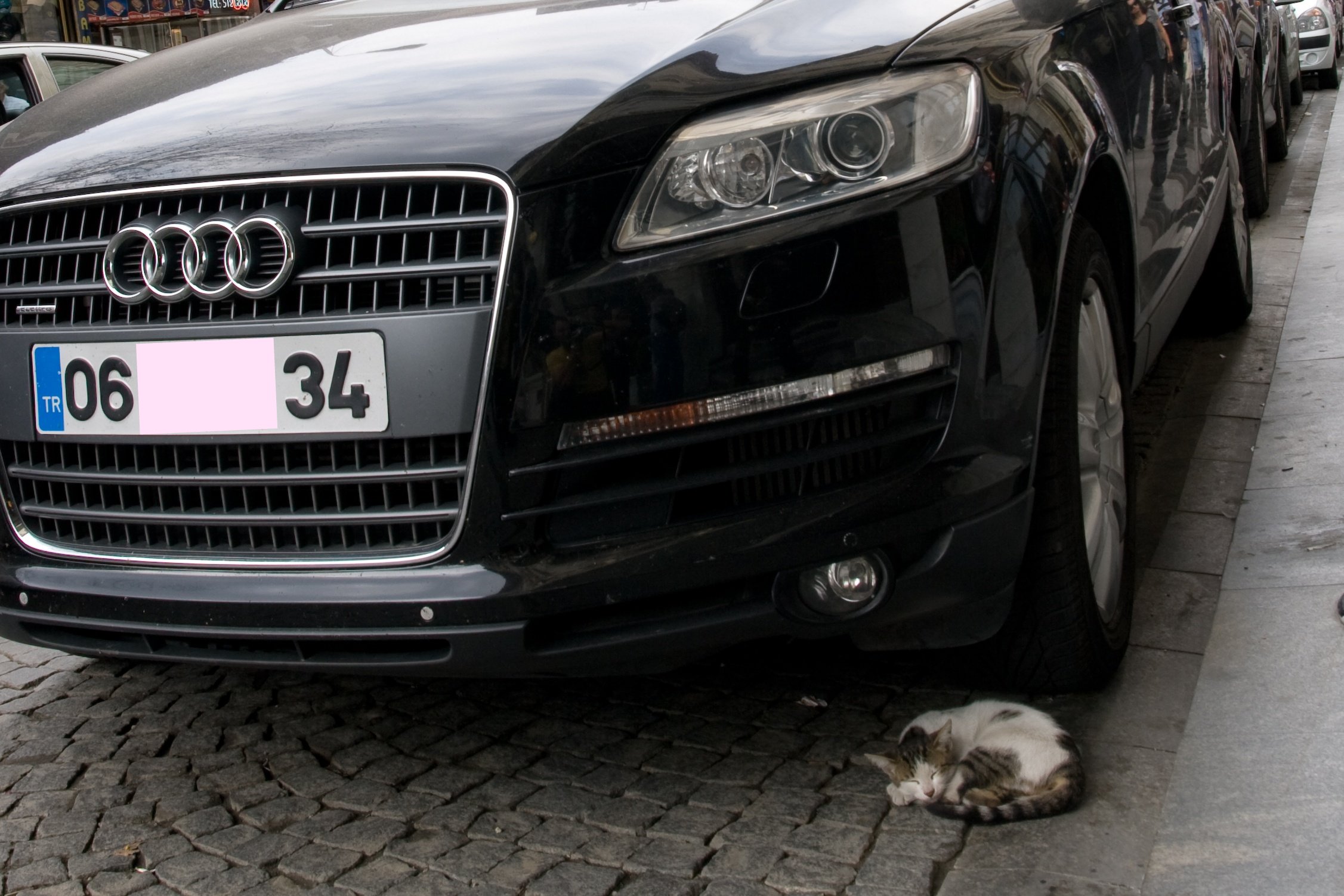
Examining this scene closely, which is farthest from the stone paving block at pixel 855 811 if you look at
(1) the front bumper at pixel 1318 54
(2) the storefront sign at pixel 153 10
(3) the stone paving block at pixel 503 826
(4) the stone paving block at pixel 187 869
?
(2) the storefront sign at pixel 153 10

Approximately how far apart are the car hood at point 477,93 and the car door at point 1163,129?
3.05 feet

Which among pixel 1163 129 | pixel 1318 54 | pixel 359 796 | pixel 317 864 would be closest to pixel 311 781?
pixel 359 796

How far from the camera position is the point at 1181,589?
3.35 metres

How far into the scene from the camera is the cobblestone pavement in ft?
7.88

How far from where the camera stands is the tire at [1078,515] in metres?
2.57

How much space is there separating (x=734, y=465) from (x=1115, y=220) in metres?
1.25

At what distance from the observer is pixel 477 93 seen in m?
2.40

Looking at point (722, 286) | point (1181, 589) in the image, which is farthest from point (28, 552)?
point (1181, 589)

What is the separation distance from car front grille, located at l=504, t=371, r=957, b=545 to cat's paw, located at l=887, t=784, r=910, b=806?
0.59 m

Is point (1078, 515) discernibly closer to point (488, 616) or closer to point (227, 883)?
point (488, 616)

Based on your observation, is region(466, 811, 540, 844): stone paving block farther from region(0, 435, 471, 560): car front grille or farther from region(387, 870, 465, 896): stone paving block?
region(0, 435, 471, 560): car front grille

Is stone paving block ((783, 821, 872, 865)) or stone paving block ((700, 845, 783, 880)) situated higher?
stone paving block ((700, 845, 783, 880))

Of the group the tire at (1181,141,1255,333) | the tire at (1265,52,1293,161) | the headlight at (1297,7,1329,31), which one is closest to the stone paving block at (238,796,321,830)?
the tire at (1181,141,1255,333)

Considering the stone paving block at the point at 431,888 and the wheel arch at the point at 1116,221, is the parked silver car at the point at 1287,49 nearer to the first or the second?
the wheel arch at the point at 1116,221
